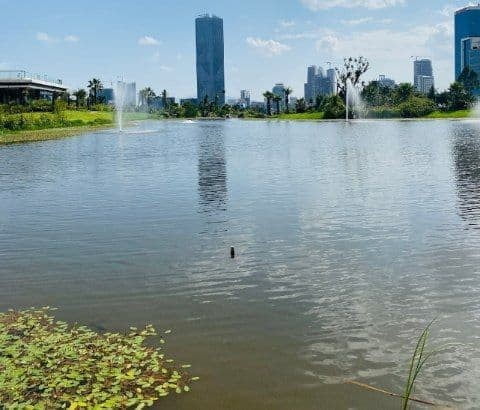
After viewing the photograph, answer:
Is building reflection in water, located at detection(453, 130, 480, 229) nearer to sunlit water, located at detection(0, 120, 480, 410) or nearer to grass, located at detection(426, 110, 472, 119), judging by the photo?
sunlit water, located at detection(0, 120, 480, 410)

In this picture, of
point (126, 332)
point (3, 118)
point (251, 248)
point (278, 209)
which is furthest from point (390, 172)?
point (3, 118)

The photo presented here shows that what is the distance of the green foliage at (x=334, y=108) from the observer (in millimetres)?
155375

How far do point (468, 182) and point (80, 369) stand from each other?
23.4m

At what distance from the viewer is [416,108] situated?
149 m

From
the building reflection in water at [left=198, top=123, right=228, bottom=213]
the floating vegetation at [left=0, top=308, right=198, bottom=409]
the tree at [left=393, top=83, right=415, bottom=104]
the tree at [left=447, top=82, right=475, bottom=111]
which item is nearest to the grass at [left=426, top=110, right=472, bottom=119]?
the tree at [left=447, top=82, right=475, bottom=111]

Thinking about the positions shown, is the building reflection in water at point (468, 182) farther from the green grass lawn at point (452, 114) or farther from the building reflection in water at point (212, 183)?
the green grass lawn at point (452, 114)

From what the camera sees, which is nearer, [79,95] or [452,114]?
[452,114]

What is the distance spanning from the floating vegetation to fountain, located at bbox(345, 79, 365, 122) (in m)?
148

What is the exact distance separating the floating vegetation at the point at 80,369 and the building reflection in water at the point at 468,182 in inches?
482

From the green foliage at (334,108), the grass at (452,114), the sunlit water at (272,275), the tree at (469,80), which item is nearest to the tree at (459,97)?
the grass at (452,114)

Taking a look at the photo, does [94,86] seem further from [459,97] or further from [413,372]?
[413,372]

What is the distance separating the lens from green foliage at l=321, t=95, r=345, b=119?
510ft

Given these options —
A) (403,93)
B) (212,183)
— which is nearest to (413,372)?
(212,183)

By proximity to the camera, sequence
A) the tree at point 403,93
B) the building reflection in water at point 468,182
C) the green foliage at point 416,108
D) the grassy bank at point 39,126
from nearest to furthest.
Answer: the building reflection in water at point 468,182
the grassy bank at point 39,126
the green foliage at point 416,108
the tree at point 403,93
